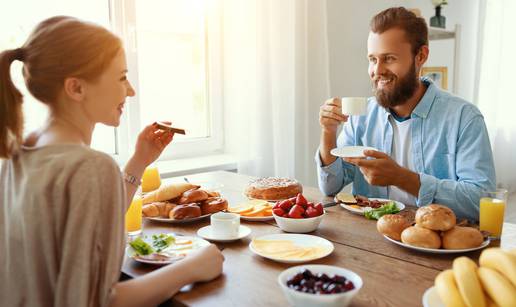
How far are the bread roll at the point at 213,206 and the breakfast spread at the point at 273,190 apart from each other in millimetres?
209

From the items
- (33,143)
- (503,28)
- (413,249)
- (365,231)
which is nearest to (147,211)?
(33,143)

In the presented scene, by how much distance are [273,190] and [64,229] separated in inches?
37.1

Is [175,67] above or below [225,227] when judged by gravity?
above

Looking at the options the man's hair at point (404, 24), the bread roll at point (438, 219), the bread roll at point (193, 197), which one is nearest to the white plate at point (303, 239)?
the bread roll at point (438, 219)

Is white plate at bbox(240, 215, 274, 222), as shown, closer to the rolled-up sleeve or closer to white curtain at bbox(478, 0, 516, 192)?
the rolled-up sleeve

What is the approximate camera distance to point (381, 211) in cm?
153

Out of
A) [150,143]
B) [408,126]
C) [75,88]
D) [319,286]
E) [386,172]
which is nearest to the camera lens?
[319,286]

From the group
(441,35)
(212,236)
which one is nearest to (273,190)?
(212,236)

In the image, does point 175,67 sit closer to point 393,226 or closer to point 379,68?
point 379,68

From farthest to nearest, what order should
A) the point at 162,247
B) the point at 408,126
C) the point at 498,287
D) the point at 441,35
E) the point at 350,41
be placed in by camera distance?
the point at 441,35, the point at 350,41, the point at 408,126, the point at 162,247, the point at 498,287

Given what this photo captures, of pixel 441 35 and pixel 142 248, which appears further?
pixel 441 35

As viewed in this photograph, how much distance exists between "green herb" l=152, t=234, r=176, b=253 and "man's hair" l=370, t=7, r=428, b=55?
3.99 feet

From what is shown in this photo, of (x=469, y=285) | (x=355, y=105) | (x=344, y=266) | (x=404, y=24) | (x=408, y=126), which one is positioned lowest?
(x=344, y=266)

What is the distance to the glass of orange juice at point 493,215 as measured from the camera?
52.1 inches
